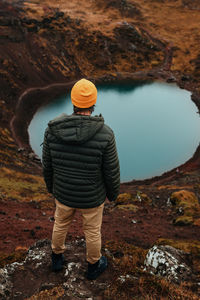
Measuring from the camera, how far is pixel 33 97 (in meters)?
63.7

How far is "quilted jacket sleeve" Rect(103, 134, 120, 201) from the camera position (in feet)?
15.4

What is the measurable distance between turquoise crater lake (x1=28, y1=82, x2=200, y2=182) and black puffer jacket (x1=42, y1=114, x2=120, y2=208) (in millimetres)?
34290

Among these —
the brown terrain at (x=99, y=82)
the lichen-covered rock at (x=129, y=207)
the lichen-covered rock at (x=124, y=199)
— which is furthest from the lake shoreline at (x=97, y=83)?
the lichen-covered rock at (x=129, y=207)

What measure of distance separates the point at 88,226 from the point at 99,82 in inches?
3148

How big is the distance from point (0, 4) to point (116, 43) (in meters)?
42.2

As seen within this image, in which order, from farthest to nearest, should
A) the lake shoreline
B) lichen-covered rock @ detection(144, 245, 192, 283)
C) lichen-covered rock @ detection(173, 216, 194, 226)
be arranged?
the lake shoreline < lichen-covered rock @ detection(173, 216, 194, 226) < lichen-covered rock @ detection(144, 245, 192, 283)

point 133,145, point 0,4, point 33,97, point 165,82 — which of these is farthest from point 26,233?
point 0,4

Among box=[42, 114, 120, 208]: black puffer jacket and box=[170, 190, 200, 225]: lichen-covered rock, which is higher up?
box=[42, 114, 120, 208]: black puffer jacket

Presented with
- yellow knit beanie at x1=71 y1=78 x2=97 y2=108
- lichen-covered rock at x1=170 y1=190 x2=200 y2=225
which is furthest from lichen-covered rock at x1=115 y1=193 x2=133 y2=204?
yellow knit beanie at x1=71 y1=78 x2=97 y2=108

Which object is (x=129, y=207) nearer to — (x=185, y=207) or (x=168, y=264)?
(x=185, y=207)

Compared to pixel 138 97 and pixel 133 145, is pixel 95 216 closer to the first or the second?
pixel 133 145

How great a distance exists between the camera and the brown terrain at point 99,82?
18.5 ft

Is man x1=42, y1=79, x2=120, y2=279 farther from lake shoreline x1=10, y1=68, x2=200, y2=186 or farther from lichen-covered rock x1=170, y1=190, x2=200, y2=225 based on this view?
lake shoreline x1=10, y1=68, x2=200, y2=186

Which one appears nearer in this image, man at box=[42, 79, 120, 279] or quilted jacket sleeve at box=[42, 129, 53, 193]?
man at box=[42, 79, 120, 279]
